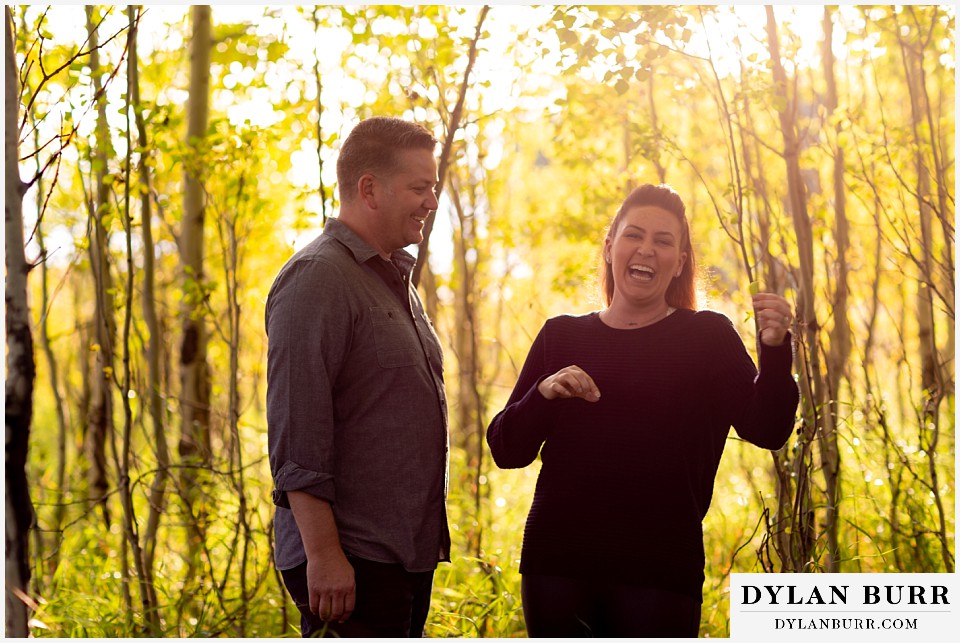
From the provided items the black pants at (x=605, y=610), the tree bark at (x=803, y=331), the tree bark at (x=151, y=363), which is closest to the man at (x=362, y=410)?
the black pants at (x=605, y=610)

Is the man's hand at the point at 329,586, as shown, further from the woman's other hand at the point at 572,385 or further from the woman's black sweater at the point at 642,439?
the woman's other hand at the point at 572,385

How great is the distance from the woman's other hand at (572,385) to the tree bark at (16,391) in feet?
3.80

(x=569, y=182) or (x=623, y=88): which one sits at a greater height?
(x=569, y=182)

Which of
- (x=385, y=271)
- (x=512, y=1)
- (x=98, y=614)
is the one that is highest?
(x=512, y=1)

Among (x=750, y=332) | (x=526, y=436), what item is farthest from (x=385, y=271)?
(x=750, y=332)

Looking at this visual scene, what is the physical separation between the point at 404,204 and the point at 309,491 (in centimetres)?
77

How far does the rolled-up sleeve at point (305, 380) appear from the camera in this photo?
211 centimetres

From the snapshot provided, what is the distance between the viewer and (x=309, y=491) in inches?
82.6

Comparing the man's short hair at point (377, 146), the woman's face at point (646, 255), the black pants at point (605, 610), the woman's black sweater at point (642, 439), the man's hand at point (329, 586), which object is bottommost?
the black pants at point (605, 610)

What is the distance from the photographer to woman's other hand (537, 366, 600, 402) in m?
2.12

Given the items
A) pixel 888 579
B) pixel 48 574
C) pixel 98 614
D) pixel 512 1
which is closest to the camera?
pixel 888 579

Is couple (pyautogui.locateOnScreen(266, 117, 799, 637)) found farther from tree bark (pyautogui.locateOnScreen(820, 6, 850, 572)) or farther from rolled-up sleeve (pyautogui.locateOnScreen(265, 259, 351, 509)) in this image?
tree bark (pyautogui.locateOnScreen(820, 6, 850, 572))

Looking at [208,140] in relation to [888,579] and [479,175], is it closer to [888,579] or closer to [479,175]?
[479,175]

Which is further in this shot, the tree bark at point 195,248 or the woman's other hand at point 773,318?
the tree bark at point 195,248
